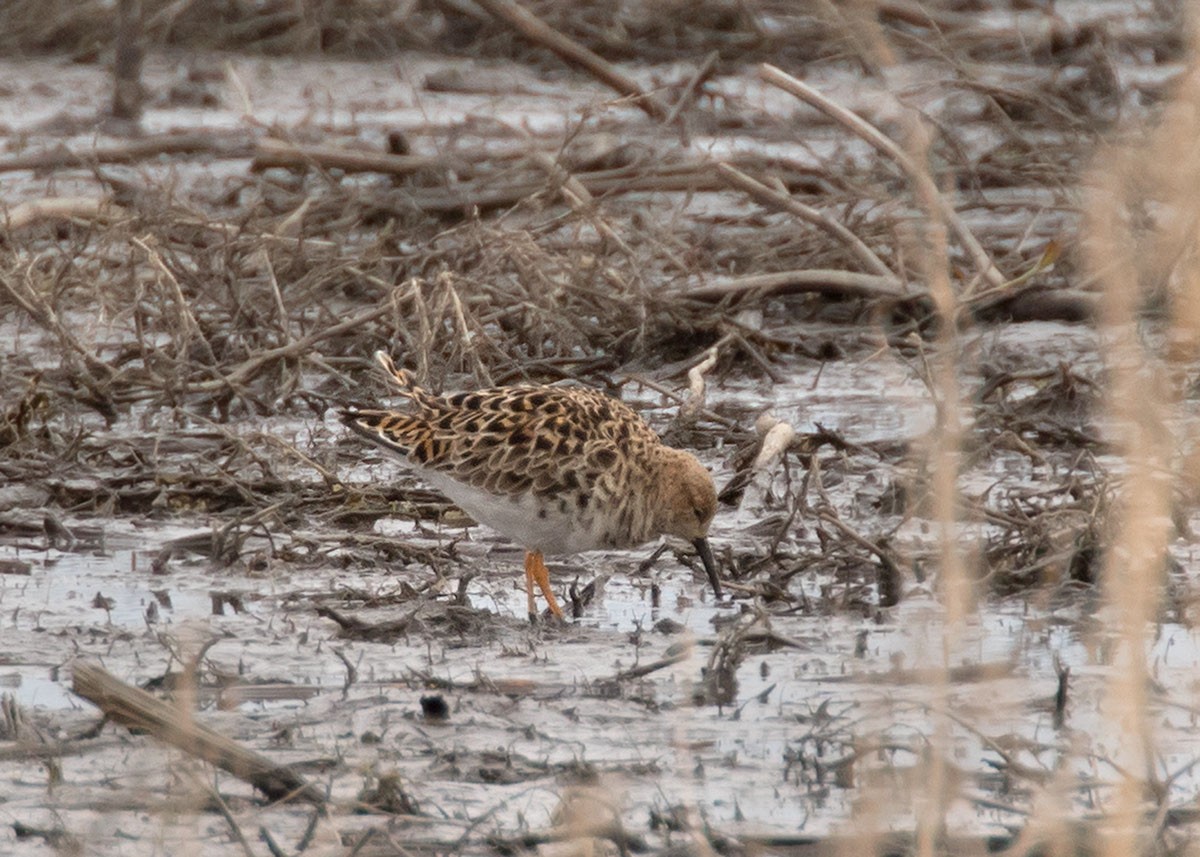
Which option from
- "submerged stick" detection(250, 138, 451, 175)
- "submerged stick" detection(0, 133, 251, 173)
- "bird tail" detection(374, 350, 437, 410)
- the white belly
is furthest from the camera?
"submerged stick" detection(0, 133, 251, 173)

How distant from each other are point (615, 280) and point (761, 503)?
77.6 inches

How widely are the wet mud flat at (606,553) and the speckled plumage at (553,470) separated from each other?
219 mm

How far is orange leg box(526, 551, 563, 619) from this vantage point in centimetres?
611

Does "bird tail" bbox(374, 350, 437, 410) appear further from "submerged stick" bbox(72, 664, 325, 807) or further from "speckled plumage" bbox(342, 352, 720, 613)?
"submerged stick" bbox(72, 664, 325, 807)

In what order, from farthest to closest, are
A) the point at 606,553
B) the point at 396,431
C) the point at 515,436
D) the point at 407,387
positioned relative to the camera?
the point at 606,553 → the point at 407,387 → the point at 396,431 → the point at 515,436

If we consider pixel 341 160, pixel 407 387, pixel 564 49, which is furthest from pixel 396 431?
pixel 564 49

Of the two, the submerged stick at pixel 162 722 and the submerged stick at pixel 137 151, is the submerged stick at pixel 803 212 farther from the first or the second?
the submerged stick at pixel 162 722

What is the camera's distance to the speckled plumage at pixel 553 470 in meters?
6.23

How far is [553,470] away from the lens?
20.4ft

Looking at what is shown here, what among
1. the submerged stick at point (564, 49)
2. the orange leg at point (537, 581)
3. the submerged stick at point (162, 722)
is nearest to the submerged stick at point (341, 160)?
the submerged stick at point (564, 49)

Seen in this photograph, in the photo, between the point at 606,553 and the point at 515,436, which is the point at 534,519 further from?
the point at 606,553

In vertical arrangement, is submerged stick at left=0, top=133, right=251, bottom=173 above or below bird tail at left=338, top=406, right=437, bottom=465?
above

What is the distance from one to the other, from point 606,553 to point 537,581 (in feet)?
3.05

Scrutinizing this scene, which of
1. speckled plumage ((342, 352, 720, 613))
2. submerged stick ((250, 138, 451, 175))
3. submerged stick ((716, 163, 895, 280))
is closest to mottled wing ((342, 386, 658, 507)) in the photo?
speckled plumage ((342, 352, 720, 613))
